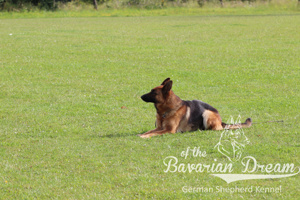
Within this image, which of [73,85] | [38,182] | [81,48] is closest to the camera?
[38,182]

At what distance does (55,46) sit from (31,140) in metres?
16.8

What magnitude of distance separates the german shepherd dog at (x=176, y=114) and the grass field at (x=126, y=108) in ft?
Result: 0.78

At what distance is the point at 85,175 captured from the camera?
789 centimetres

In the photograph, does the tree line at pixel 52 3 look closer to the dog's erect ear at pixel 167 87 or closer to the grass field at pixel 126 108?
the grass field at pixel 126 108

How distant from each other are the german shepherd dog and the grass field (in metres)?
0.24

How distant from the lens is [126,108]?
13.4 metres

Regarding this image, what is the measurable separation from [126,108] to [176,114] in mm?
3632

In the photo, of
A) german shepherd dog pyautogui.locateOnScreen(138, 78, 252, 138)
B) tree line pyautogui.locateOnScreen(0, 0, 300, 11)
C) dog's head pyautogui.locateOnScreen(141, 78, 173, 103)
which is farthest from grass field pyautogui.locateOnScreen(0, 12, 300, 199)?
tree line pyautogui.locateOnScreen(0, 0, 300, 11)

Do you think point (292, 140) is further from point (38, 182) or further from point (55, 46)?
point (55, 46)

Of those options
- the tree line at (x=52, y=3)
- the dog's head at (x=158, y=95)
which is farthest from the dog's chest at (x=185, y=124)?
the tree line at (x=52, y=3)

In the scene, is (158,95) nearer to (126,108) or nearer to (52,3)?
(126,108)

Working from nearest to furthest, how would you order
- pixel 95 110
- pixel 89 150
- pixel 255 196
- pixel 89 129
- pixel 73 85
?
pixel 255 196 < pixel 89 150 < pixel 89 129 < pixel 95 110 < pixel 73 85

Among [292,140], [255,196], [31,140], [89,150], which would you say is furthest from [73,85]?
[255,196]

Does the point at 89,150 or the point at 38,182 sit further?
the point at 89,150
